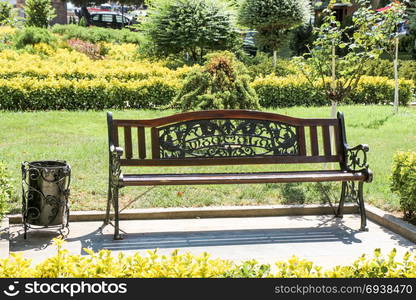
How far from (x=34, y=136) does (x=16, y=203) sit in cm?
298

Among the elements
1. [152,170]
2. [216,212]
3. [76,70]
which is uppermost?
[76,70]

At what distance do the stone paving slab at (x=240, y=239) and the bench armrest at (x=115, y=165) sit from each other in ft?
1.60

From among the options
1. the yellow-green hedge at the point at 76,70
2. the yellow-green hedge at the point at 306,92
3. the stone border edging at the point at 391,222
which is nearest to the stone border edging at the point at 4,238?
the stone border edging at the point at 391,222

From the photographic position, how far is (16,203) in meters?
5.84

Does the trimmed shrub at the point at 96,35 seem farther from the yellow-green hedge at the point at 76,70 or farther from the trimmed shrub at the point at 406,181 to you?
the trimmed shrub at the point at 406,181

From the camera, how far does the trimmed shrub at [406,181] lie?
5.45 metres

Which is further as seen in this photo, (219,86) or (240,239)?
(219,86)

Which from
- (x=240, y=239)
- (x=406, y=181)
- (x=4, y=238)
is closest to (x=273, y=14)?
(x=406, y=181)

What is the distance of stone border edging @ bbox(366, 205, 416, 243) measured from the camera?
17.5 ft

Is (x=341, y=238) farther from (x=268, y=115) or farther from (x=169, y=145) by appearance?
(x=169, y=145)

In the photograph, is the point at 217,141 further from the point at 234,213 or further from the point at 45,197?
the point at 45,197

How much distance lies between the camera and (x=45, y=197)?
522 cm

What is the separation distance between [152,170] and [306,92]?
6.45 m

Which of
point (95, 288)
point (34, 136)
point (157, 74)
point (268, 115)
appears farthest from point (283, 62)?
point (95, 288)
